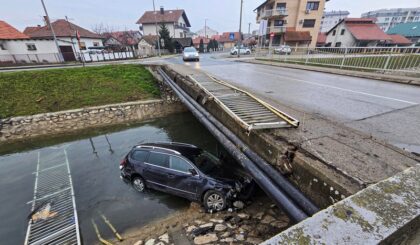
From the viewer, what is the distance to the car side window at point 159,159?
19.9 ft

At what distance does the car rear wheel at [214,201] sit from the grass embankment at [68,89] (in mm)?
11029

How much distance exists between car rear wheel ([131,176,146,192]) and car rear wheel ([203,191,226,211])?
8.00 feet

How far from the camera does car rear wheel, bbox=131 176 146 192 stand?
662 cm

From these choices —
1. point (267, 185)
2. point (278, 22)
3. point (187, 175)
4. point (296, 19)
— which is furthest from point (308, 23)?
point (267, 185)

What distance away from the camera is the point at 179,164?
5.82 metres

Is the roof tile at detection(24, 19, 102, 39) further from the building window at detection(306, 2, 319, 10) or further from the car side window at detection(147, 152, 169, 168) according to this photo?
the building window at detection(306, 2, 319, 10)

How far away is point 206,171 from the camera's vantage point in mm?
5637

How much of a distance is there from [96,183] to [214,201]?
463 cm

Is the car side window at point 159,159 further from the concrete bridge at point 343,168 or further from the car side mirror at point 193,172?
the concrete bridge at point 343,168

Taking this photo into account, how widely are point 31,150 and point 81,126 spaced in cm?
289

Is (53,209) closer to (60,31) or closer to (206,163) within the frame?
(206,163)

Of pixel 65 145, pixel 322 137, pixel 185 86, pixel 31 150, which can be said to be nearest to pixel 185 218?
pixel 322 137

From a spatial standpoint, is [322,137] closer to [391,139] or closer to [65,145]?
[391,139]

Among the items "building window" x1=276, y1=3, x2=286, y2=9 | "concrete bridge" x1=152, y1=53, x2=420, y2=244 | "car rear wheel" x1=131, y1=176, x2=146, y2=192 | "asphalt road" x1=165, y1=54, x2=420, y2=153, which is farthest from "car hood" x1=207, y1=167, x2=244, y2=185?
"building window" x1=276, y1=3, x2=286, y2=9
